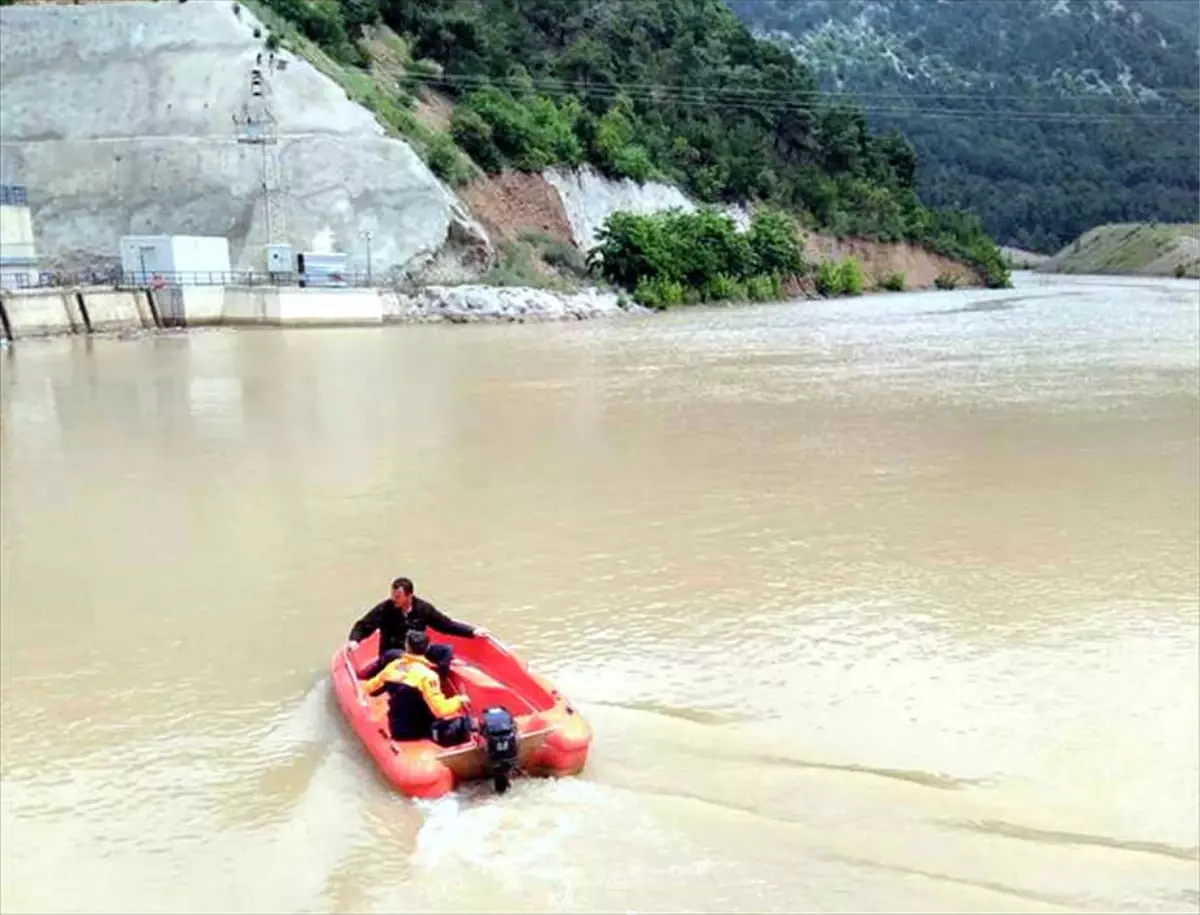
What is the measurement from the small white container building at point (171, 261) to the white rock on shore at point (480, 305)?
6.75 m

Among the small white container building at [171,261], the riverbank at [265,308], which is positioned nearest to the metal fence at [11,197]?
the small white container building at [171,261]

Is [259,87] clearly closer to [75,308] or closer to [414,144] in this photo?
[414,144]

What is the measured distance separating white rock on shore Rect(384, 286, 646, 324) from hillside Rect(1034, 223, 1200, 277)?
72.4 meters

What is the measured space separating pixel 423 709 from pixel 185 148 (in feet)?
155

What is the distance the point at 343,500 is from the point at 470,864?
9153 millimetres

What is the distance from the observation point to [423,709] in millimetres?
7945

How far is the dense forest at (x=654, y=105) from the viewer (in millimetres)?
61312

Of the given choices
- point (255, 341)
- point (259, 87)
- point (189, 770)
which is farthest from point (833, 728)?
point (259, 87)

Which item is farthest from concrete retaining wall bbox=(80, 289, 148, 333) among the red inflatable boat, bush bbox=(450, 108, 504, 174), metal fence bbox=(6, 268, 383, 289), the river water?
the red inflatable boat

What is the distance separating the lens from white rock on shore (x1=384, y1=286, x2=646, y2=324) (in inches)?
1866

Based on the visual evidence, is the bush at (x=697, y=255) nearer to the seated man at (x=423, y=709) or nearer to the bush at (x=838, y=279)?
the bush at (x=838, y=279)

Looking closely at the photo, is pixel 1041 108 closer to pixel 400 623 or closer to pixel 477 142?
pixel 477 142

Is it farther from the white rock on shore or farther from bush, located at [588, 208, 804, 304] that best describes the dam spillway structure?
bush, located at [588, 208, 804, 304]

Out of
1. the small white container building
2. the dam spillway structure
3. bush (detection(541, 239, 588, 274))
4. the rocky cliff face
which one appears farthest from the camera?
bush (detection(541, 239, 588, 274))
